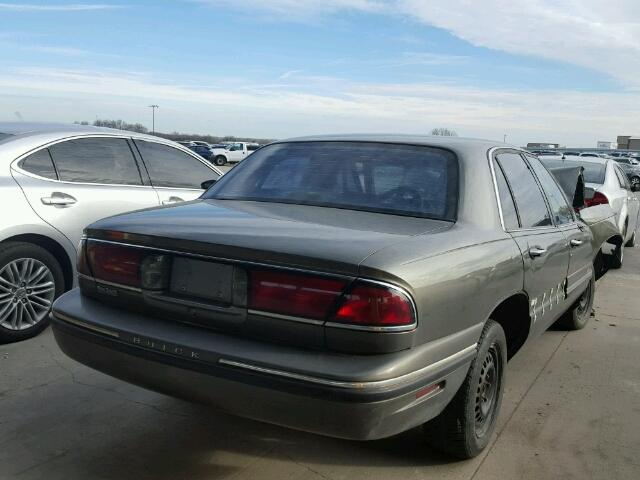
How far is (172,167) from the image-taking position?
5809mm

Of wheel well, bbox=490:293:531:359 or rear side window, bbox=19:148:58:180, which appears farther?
rear side window, bbox=19:148:58:180

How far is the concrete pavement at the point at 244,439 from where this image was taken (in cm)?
296

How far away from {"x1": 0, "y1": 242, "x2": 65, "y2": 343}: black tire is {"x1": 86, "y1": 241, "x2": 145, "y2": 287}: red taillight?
1.73 metres

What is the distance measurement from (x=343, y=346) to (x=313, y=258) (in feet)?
Result: 1.15

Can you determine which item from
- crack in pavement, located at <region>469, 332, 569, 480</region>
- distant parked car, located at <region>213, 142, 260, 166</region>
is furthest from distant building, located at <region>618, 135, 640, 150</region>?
crack in pavement, located at <region>469, 332, 569, 480</region>

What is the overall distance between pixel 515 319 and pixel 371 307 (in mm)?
1581

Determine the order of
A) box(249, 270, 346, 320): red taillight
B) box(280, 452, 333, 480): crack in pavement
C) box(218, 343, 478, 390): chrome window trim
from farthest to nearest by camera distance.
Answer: box(280, 452, 333, 480): crack in pavement → box(249, 270, 346, 320): red taillight → box(218, 343, 478, 390): chrome window trim

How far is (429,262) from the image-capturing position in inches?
98.2

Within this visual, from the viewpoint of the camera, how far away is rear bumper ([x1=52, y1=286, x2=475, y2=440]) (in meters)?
2.25

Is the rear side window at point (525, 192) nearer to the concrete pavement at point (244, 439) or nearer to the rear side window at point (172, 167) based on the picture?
the concrete pavement at point (244, 439)

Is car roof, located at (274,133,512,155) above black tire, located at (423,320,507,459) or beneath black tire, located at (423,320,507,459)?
above

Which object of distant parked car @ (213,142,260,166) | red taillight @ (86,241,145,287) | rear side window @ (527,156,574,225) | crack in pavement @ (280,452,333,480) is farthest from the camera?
distant parked car @ (213,142,260,166)

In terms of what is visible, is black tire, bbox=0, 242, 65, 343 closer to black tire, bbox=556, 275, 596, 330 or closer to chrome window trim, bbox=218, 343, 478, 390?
chrome window trim, bbox=218, 343, 478, 390

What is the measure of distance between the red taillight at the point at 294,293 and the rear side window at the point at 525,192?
165cm
